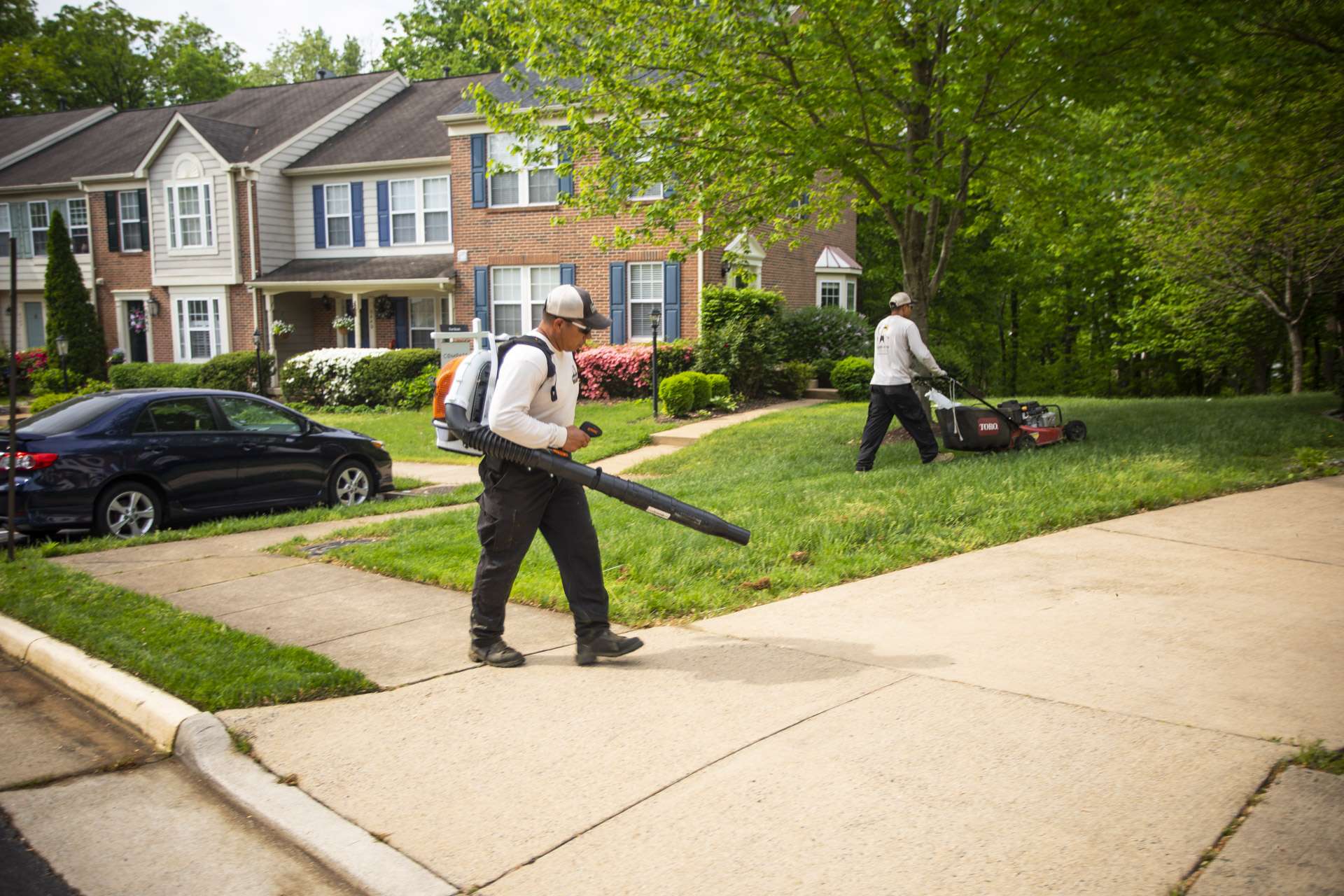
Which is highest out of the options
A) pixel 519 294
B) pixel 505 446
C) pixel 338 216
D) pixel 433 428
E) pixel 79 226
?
pixel 79 226

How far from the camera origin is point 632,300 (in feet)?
75.9

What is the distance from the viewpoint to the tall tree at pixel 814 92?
10.8 metres

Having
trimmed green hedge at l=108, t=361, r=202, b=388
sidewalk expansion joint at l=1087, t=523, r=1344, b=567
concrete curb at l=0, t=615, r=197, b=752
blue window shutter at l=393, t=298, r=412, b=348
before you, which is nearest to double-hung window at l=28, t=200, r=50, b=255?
trimmed green hedge at l=108, t=361, r=202, b=388

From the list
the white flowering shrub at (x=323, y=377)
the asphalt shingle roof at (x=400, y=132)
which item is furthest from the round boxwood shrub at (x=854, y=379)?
the asphalt shingle roof at (x=400, y=132)

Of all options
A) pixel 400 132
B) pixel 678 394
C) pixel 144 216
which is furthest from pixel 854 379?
pixel 144 216

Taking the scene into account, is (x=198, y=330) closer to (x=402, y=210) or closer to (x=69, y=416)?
(x=402, y=210)

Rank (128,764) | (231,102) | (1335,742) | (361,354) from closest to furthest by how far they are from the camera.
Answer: (1335,742), (128,764), (361,354), (231,102)

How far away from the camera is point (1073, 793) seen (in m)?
3.44

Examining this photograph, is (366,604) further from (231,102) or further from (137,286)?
(231,102)

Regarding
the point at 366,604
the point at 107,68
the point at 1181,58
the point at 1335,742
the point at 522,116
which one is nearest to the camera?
the point at 1335,742

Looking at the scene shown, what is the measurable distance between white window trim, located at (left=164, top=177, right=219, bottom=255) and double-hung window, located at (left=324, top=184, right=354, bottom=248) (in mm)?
3050

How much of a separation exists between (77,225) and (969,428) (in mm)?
30241

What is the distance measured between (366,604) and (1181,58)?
31.8 feet

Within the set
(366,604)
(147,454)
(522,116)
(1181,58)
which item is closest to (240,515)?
(147,454)
